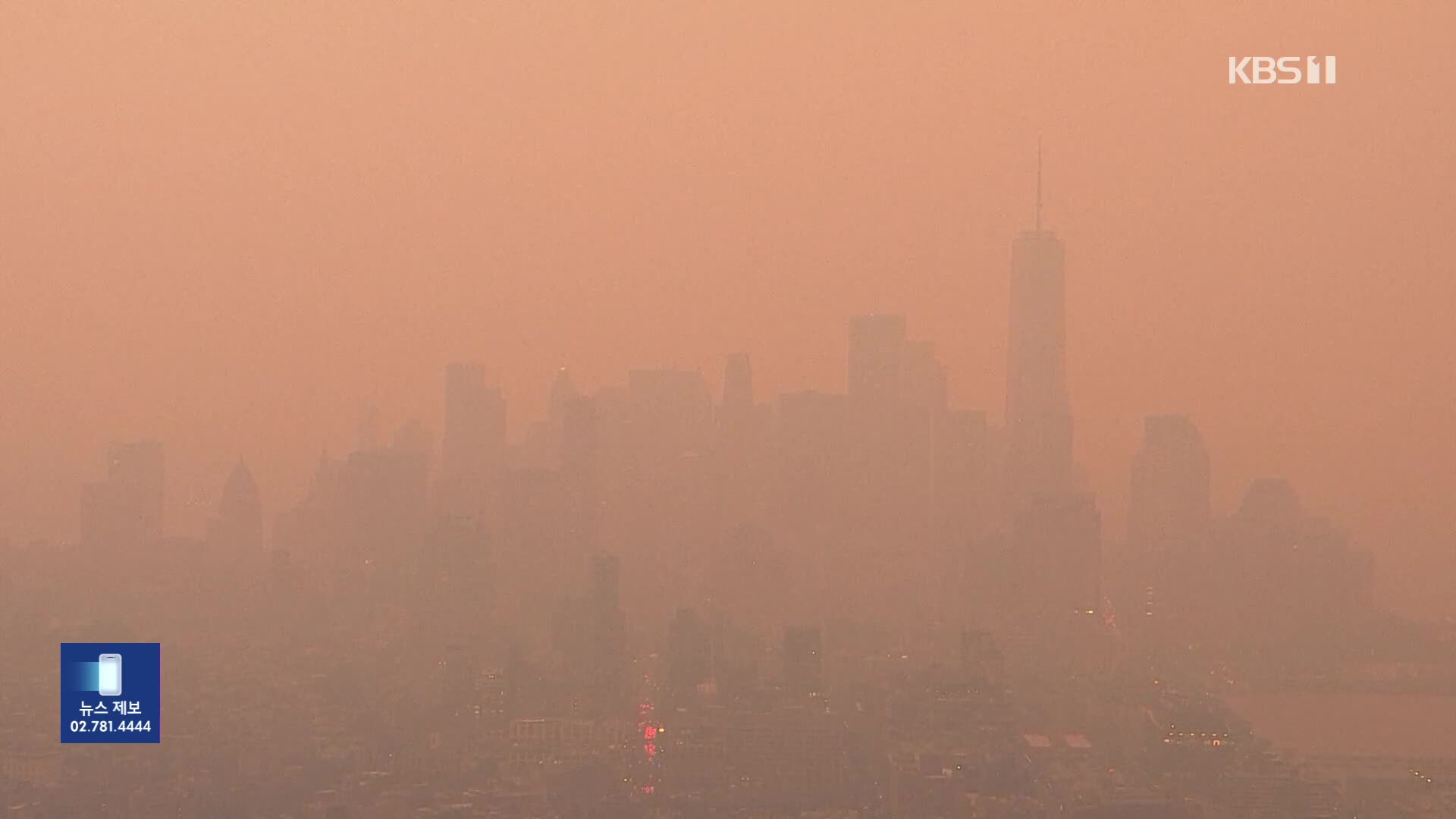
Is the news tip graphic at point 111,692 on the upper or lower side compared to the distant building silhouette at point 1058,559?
lower

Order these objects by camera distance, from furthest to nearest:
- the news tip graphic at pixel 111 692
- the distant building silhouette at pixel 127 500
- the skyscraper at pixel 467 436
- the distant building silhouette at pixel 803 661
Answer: the skyscraper at pixel 467 436 < the distant building silhouette at pixel 127 500 < the distant building silhouette at pixel 803 661 < the news tip graphic at pixel 111 692


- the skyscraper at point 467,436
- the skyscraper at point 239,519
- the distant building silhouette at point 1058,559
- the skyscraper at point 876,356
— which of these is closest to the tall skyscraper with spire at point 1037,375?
the distant building silhouette at point 1058,559

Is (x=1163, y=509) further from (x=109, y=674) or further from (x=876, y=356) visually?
(x=109, y=674)

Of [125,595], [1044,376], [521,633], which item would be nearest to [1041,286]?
[1044,376]

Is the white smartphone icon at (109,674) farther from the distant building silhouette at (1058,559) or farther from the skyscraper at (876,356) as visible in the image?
the distant building silhouette at (1058,559)

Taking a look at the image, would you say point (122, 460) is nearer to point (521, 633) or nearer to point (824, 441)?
point (521, 633)
